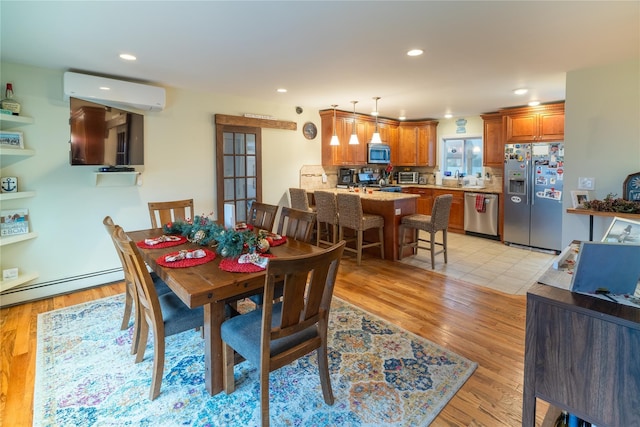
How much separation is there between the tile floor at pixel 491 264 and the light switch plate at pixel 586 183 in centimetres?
90

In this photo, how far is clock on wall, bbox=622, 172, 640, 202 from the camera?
2996 millimetres

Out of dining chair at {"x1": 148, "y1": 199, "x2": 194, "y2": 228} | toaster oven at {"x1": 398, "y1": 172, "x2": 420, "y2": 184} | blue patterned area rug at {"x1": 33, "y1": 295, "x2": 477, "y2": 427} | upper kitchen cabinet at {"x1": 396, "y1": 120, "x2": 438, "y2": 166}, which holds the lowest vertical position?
blue patterned area rug at {"x1": 33, "y1": 295, "x2": 477, "y2": 427}

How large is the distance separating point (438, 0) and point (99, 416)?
9.83 feet

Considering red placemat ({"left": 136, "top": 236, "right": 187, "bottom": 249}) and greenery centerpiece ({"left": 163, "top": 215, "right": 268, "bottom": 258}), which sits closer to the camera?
greenery centerpiece ({"left": 163, "top": 215, "right": 268, "bottom": 258})

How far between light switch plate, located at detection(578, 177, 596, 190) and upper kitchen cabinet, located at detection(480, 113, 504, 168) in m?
2.41

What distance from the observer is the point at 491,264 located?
173 inches

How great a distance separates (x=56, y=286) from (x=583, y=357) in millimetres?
4295

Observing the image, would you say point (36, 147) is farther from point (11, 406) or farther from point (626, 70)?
point (626, 70)

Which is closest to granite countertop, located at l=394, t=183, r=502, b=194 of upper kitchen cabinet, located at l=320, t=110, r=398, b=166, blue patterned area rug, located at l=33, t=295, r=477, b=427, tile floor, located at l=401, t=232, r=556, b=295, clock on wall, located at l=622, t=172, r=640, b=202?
tile floor, located at l=401, t=232, r=556, b=295

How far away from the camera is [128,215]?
12.4 feet

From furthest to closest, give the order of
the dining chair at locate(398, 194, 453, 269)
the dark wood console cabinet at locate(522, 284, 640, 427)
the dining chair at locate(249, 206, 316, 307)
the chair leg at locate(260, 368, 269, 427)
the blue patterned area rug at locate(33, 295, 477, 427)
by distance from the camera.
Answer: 1. the dining chair at locate(398, 194, 453, 269)
2. the dining chair at locate(249, 206, 316, 307)
3. the blue patterned area rug at locate(33, 295, 477, 427)
4. the chair leg at locate(260, 368, 269, 427)
5. the dark wood console cabinet at locate(522, 284, 640, 427)

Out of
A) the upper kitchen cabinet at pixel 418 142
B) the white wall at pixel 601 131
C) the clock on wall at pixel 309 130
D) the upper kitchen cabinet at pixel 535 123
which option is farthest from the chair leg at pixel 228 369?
the upper kitchen cabinet at pixel 418 142

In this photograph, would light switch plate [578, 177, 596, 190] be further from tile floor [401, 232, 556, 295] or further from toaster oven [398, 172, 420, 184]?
toaster oven [398, 172, 420, 184]

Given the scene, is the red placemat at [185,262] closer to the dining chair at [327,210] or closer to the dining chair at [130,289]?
the dining chair at [130,289]
